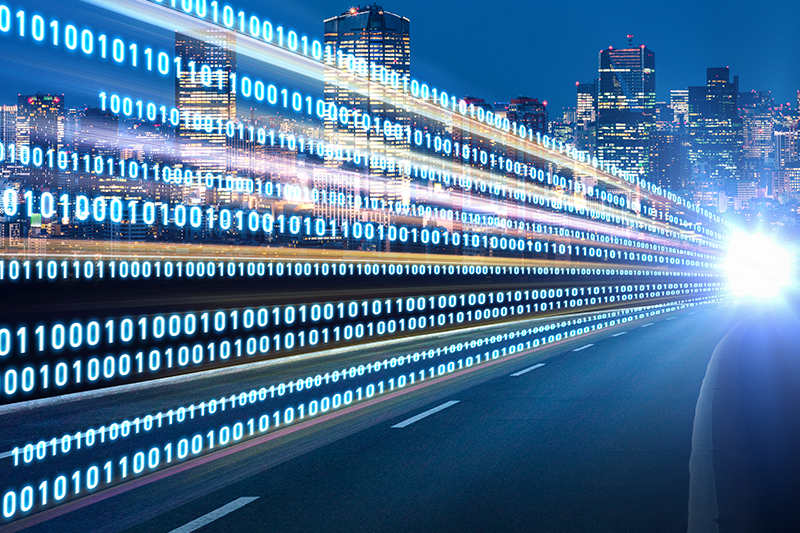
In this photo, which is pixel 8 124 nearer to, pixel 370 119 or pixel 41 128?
pixel 41 128

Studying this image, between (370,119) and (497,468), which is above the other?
(370,119)

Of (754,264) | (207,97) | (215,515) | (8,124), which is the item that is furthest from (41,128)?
(754,264)

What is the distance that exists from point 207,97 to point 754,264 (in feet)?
368

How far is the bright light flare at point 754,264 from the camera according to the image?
10188 cm

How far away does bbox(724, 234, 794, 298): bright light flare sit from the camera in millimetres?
101881

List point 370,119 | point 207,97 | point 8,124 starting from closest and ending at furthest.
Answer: point 8,124
point 207,97
point 370,119

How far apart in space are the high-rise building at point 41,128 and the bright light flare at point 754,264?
83.0m

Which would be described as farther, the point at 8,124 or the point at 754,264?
the point at 754,264

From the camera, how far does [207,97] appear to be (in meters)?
17.5

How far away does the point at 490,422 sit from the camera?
30.2 ft

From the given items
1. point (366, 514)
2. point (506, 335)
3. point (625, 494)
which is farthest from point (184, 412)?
point (506, 335)

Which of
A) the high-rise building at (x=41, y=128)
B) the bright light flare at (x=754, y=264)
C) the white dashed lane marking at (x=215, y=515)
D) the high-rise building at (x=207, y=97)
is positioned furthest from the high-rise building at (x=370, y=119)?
the bright light flare at (x=754, y=264)

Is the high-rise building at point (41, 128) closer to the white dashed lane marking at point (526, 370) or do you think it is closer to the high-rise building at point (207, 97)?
the high-rise building at point (207, 97)

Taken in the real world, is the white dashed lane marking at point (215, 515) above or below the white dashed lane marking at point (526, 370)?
above
